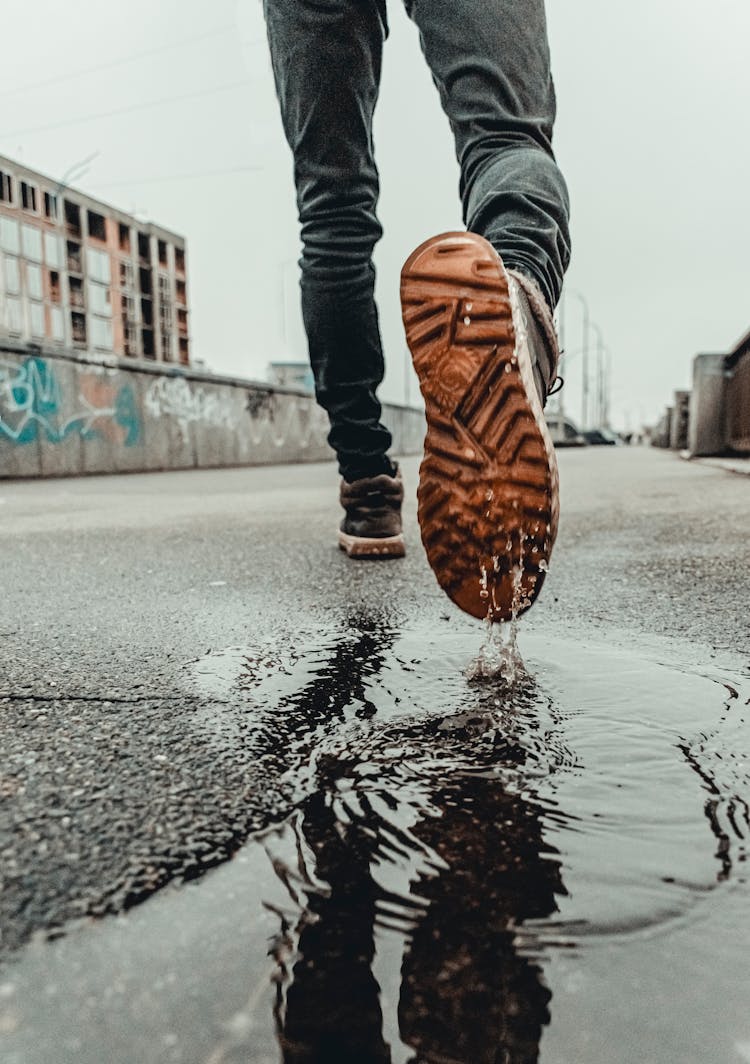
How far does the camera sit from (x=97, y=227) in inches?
2549

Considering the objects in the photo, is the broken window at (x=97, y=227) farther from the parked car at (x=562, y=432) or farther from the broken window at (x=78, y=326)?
the parked car at (x=562, y=432)

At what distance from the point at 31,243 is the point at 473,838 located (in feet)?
221

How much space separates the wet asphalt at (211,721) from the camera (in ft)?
1.91

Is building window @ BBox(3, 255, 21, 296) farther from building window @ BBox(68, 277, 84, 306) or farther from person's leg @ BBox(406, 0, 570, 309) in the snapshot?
person's leg @ BBox(406, 0, 570, 309)

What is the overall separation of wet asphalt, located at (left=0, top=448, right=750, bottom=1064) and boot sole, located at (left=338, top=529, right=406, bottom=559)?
7 centimetres

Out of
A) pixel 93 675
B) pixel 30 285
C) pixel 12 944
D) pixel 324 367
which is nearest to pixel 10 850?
pixel 12 944

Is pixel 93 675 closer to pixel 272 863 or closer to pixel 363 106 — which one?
pixel 272 863

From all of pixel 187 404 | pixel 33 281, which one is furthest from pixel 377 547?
pixel 33 281

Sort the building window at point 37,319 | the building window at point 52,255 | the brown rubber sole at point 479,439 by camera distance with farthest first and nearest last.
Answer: the building window at point 52,255 < the building window at point 37,319 < the brown rubber sole at point 479,439

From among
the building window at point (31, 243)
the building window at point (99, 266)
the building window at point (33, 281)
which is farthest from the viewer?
the building window at point (99, 266)

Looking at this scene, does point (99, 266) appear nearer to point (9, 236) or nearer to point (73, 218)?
point (73, 218)

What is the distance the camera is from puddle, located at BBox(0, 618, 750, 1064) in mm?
539

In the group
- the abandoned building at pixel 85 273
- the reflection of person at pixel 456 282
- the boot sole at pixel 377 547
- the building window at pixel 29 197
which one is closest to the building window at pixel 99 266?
the abandoned building at pixel 85 273

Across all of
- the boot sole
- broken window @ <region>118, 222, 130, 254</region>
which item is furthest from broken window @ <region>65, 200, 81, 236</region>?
the boot sole
